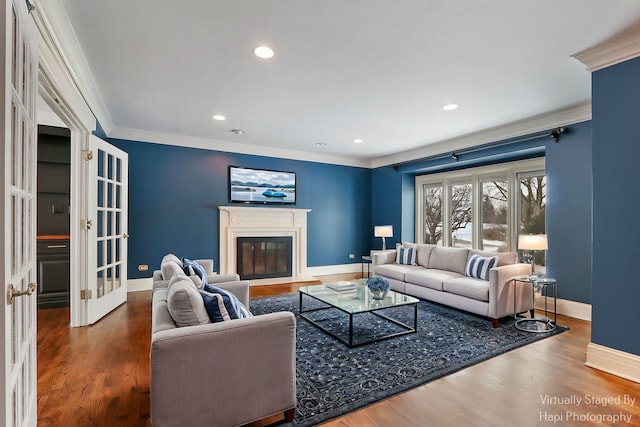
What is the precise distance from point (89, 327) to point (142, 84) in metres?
2.61

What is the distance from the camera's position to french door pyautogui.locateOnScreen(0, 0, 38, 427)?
1103mm

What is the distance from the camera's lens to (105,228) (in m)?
3.90

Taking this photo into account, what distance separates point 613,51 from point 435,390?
284cm

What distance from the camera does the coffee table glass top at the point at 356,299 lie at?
3.15 meters

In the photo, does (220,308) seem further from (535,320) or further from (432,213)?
(432,213)

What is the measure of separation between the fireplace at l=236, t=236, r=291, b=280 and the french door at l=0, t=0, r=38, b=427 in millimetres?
3999

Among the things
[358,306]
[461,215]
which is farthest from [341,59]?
[461,215]

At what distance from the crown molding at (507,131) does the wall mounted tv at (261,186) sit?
2.28 meters

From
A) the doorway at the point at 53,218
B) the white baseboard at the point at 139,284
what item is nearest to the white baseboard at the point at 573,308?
the white baseboard at the point at 139,284

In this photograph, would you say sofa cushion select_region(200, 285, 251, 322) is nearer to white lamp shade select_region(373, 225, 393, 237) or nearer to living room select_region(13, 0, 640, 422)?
living room select_region(13, 0, 640, 422)

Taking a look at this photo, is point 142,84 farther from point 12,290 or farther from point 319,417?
point 319,417

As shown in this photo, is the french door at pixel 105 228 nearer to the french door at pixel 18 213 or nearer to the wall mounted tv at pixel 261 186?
the wall mounted tv at pixel 261 186

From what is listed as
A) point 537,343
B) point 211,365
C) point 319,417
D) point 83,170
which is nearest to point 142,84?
point 83,170

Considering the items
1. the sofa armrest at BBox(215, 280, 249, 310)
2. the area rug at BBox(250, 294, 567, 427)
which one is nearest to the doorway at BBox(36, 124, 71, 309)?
the sofa armrest at BBox(215, 280, 249, 310)
